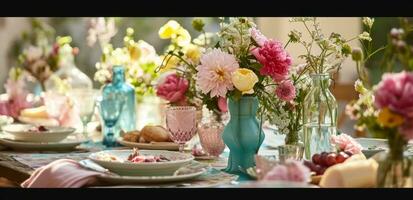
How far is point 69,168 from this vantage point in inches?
81.0

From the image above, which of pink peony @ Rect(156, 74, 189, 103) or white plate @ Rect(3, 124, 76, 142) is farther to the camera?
pink peony @ Rect(156, 74, 189, 103)

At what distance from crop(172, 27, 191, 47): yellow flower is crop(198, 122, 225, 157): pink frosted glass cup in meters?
0.57

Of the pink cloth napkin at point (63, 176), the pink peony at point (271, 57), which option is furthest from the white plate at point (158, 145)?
the pink cloth napkin at point (63, 176)

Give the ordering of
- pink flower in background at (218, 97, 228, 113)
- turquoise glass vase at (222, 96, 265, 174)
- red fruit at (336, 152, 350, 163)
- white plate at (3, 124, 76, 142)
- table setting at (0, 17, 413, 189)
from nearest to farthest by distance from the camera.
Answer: table setting at (0, 17, 413, 189) < red fruit at (336, 152, 350, 163) < turquoise glass vase at (222, 96, 265, 174) < pink flower in background at (218, 97, 228, 113) < white plate at (3, 124, 76, 142)

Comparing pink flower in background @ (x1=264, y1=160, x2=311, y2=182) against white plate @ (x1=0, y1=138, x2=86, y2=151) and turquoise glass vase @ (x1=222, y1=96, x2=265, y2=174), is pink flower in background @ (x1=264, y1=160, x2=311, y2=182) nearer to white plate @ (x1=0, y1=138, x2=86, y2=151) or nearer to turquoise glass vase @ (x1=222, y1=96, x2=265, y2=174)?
turquoise glass vase @ (x1=222, y1=96, x2=265, y2=174)

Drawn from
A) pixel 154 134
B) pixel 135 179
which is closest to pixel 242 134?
pixel 135 179

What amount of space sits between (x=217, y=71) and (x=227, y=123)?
219 millimetres

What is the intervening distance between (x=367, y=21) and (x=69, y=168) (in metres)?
0.90

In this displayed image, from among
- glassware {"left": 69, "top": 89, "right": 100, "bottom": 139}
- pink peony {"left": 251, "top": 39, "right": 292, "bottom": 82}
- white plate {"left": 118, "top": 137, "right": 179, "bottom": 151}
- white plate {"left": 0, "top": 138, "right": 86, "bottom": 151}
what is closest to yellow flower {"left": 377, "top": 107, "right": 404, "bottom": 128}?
pink peony {"left": 251, "top": 39, "right": 292, "bottom": 82}

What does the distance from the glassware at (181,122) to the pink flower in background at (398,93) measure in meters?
1.01

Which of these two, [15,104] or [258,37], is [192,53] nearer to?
[258,37]

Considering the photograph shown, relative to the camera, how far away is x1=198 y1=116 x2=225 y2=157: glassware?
2629 mm

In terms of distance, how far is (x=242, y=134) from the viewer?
7.75 feet

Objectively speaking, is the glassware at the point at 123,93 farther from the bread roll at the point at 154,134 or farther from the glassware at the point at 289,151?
the glassware at the point at 289,151
